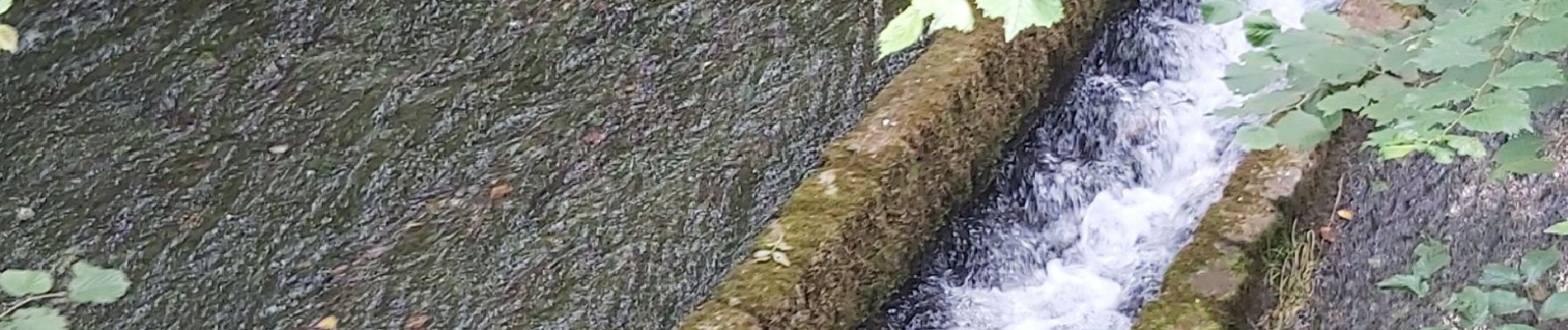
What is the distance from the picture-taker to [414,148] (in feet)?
11.4

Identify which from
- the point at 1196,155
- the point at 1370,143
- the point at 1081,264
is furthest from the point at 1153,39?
the point at 1370,143

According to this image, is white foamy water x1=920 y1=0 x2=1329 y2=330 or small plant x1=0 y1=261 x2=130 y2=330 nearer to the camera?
small plant x1=0 y1=261 x2=130 y2=330

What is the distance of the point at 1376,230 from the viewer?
10.8 ft

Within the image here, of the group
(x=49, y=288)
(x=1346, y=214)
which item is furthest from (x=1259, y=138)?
(x=1346, y=214)

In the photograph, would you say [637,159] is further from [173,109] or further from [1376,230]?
[1376,230]

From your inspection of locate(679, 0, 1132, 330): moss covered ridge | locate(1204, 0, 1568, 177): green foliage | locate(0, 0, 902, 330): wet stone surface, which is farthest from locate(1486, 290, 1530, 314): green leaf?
locate(0, 0, 902, 330): wet stone surface

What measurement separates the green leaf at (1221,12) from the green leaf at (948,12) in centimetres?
99

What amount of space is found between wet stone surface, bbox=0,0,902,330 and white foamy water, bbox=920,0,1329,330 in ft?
1.96

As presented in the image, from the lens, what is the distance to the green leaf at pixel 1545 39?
A: 147cm

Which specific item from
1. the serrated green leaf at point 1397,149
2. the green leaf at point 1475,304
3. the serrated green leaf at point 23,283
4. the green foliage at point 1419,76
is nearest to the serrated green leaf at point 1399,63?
the green foliage at point 1419,76

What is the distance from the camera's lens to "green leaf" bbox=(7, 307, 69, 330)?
4.78 ft

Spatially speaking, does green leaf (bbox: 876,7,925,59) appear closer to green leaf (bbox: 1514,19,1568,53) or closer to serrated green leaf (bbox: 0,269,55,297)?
green leaf (bbox: 1514,19,1568,53)

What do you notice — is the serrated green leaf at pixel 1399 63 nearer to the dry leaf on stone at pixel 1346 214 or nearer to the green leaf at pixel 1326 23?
the green leaf at pixel 1326 23

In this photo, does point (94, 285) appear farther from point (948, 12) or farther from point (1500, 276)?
point (1500, 276)
